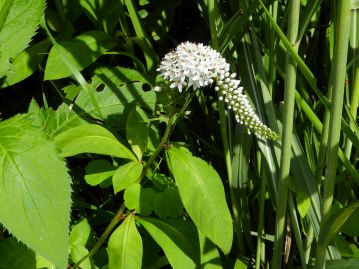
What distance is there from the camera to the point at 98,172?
125cm

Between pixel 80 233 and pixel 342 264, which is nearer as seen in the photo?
pixel 342 264

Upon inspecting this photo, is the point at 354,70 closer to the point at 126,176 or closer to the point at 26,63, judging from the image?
the point at 126,176

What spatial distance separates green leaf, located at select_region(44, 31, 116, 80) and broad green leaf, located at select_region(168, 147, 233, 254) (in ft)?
1.22

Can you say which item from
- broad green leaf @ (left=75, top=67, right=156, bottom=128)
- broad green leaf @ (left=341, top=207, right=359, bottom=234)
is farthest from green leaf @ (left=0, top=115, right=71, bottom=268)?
broad green leaf @ (left=341, top=207, right=359, bottom=234)

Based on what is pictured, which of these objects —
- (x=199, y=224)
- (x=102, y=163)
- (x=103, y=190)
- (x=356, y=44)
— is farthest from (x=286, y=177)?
(x=103, y=190)

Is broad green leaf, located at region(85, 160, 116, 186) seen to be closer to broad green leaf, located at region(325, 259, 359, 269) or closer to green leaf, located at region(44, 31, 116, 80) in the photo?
green leaf, located at region(44, 31, 116, 80)

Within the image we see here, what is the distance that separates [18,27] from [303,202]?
0.70 metres

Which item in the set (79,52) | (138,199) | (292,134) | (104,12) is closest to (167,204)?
(138,199)

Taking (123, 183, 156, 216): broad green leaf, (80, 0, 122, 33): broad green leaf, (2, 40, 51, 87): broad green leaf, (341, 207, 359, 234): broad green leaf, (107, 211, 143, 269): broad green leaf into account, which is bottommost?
(341, 207, 359, 234): broad green leaf

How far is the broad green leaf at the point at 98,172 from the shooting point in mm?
1204

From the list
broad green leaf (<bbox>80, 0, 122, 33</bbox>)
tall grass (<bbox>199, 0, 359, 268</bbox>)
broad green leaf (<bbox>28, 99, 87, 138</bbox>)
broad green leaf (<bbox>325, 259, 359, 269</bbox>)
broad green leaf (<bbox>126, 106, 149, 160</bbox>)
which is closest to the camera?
tall grass (<bbox>199, 0, 359, 268</bbox>)

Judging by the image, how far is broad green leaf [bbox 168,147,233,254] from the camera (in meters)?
1.04

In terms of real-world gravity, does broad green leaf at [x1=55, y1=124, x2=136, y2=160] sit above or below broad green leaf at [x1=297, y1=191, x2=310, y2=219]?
above

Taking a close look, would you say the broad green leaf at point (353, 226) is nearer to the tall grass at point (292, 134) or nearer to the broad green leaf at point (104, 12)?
the tall grass at point (292, 134)
